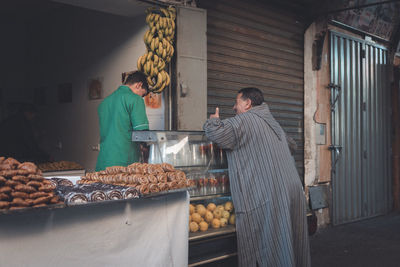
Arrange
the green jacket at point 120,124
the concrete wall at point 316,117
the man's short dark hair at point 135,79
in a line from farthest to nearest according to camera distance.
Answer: the concrete wall at point 316,117 < the man's short dark hair at point 135,79 < the green jacket at point 120,124

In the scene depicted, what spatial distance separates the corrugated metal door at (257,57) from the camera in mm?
6090

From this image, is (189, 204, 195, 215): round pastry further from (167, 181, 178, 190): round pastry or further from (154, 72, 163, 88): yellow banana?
(154, 72, 163, 88): yellow banana

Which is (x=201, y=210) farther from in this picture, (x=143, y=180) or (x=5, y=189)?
(x=5, y=189)

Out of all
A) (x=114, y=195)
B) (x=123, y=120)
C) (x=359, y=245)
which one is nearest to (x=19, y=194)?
(x=114, y=195)

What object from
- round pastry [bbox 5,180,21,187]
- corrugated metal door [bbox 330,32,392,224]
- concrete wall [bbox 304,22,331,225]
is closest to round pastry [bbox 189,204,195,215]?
round pastry [bbox 5,180,21,187]

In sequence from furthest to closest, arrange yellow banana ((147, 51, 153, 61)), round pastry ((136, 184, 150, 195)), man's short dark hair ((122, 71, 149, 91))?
yellow banana ((147, 51, 153, 61))
man's short dark hair ((122, 71, 149, 91))
round pastry ((136, 184, 150, 195))

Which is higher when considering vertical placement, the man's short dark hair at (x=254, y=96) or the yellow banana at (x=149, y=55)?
the yellow banana at (x=149, y=55)

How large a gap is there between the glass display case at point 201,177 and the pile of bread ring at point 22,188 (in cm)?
125

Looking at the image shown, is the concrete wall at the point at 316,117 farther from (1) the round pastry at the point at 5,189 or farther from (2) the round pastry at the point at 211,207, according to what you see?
(1) the round pastry at the point at 5,189

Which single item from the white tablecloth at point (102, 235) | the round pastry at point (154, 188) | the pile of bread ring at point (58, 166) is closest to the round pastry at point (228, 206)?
the white tablecloth at point (102, 235)

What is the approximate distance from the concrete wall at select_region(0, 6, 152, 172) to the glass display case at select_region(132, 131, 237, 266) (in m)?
2.21

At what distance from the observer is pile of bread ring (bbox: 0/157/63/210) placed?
2.34m

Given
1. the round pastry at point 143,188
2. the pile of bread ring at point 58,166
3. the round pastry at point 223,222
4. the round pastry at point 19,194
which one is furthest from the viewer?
the pile of bread ring at point 58,166

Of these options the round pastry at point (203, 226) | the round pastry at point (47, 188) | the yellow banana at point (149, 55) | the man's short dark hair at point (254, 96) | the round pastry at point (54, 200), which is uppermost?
the yellow banana at point (149, 55)
